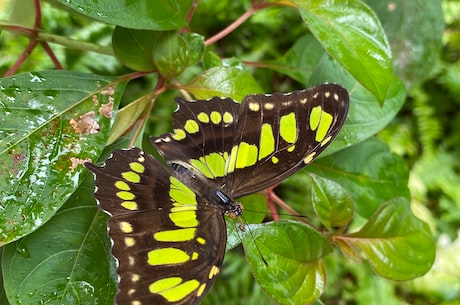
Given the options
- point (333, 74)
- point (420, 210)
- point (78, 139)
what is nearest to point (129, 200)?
point (78, 139)

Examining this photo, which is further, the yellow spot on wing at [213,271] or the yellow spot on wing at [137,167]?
the yellow spot on wing at [137,167]

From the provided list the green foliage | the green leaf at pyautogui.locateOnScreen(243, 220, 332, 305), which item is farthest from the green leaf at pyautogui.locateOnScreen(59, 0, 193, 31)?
the green leaf at pyautogui.locateOnScreen(243, 220, 332, 305)

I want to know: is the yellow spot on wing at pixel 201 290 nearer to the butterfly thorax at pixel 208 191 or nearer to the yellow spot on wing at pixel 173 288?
the yellow spot on wing at pixel 173 288

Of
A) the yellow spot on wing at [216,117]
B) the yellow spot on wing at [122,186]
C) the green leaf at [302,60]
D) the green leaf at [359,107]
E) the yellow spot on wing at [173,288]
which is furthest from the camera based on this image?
the green leaf at [302,60]

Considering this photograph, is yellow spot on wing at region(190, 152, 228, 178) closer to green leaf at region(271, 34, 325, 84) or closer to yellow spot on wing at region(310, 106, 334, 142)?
yellow spot on wing at region(310, 106, 334, 142)

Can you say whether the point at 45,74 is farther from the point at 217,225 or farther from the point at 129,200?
the point at 217,225

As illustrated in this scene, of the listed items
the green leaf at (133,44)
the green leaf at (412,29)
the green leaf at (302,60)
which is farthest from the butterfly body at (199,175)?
the green leaf at (412,29)

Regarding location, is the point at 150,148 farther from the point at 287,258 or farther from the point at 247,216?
the point at 287,258
